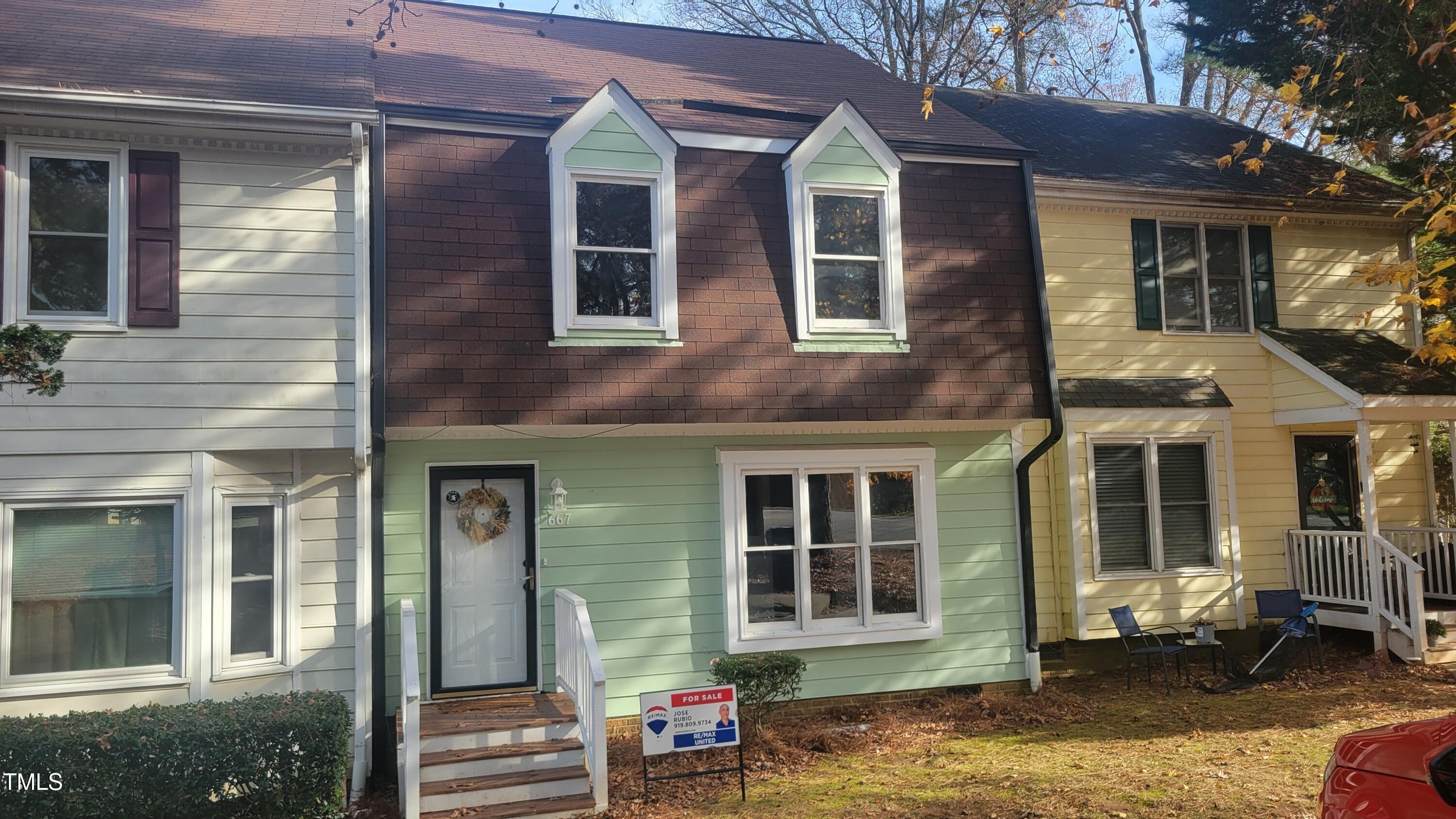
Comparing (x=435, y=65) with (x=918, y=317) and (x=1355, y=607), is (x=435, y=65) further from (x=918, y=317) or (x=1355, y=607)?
(x=1355, y=607)

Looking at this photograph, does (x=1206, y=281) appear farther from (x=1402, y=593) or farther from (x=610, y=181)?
(x=610, y=181)

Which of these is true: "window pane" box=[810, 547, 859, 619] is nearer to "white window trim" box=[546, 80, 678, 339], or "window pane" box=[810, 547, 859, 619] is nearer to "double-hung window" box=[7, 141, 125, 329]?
"white window trim" box=[546, 80, 678, 339]

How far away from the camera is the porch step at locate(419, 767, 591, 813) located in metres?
7.33

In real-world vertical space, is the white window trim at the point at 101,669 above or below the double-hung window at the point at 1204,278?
below

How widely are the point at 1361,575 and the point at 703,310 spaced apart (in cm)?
897

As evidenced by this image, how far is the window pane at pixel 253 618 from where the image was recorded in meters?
8.22

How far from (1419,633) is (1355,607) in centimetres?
78

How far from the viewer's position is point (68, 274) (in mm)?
7914

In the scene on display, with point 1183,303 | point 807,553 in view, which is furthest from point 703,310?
point 1183,303

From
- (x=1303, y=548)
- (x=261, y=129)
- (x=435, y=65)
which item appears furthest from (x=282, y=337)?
(x=1303, y=548)

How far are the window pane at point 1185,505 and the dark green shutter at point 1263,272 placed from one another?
2.23 meters


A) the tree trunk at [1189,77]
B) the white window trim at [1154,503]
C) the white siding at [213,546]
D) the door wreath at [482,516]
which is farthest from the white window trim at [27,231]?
the tree trunk at [1189,77]

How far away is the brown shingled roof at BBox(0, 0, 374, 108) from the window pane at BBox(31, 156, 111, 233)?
0.63 meters

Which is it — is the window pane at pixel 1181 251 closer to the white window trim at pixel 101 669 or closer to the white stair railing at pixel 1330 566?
the white stair railing at pixel 1330 566
